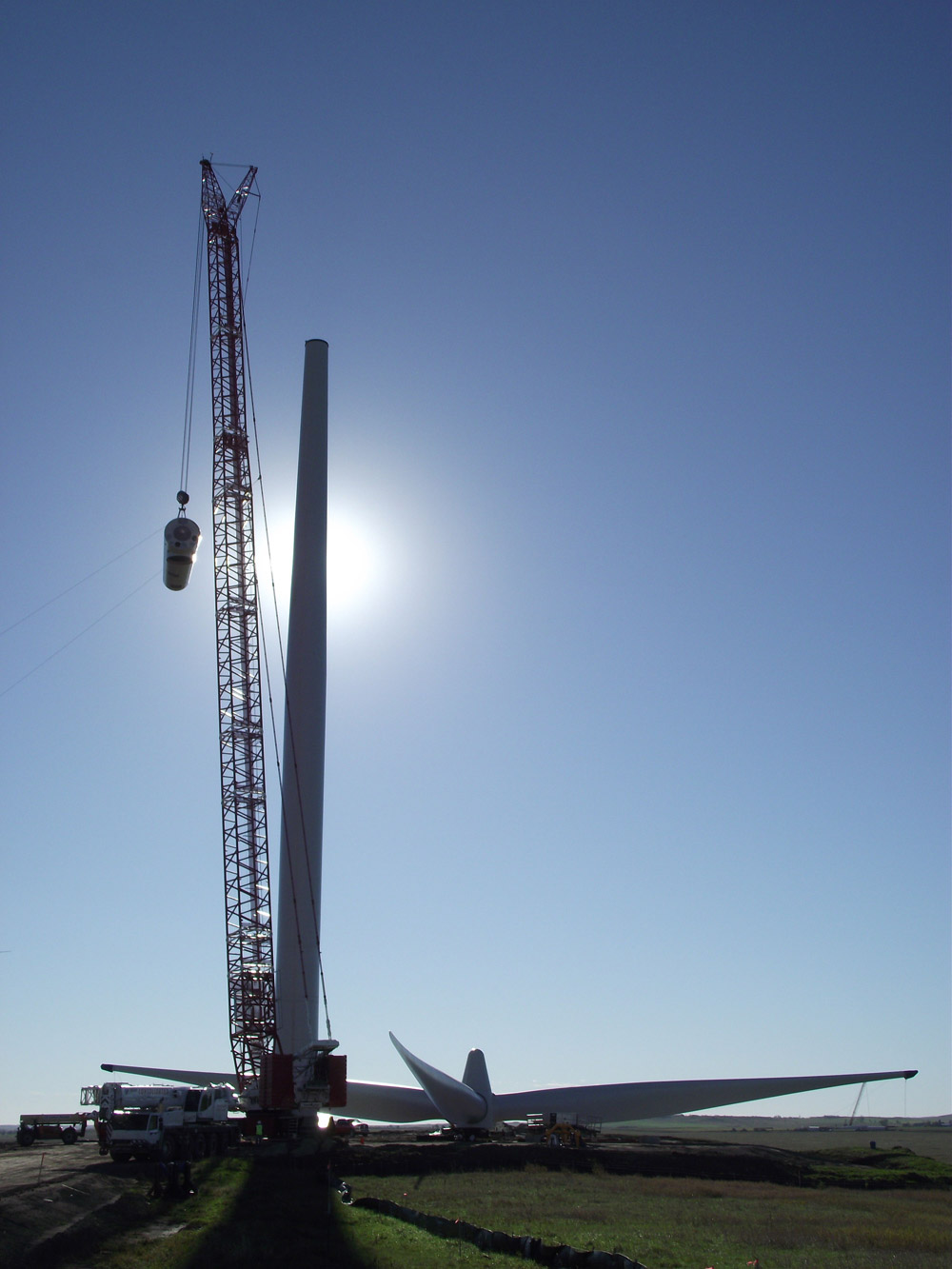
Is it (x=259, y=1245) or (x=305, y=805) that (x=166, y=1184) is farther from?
(x=305, y=805)

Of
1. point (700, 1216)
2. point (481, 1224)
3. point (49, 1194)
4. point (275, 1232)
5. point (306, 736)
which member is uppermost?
point (306, 736)

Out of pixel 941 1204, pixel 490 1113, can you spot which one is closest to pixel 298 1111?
pixel 490 1113

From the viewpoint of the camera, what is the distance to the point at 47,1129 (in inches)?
1534

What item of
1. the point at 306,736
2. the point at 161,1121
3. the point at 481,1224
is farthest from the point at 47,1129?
the point at 481,1224

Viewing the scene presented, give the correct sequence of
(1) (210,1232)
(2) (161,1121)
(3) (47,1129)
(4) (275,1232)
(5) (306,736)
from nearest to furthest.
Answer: (1) (210,1232)
(4) (275,1232)
(2) (161,1121)
(3) (47,1129)
(5) (306,736)

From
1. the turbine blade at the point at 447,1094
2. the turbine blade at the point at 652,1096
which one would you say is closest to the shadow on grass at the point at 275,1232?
the turbine blade at the point at 447,1094

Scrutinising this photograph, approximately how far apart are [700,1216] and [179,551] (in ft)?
98.4

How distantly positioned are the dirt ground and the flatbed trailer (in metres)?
9.20

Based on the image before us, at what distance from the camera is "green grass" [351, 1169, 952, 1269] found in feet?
59.9

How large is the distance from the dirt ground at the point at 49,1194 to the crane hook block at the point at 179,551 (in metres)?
21.1

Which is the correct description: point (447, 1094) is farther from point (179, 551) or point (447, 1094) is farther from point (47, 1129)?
point (179, 551)

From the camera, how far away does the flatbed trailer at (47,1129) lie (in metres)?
38.1

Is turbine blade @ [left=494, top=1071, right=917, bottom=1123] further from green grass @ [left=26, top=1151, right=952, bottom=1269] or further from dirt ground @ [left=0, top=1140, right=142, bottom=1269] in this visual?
dirt ground @ [left=0, top=1140, right=142, bottom=1269]

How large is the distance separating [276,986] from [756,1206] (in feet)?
96.0
